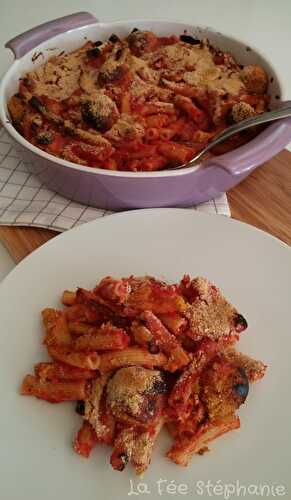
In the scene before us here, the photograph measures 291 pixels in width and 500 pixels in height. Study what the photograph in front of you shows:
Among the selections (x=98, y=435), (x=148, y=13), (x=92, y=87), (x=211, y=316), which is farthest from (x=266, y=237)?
(x=148, y=13)

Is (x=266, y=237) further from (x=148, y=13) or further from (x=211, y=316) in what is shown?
(x=148, y=13)

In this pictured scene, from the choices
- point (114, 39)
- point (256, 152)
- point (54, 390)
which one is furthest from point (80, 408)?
point (114, 39)

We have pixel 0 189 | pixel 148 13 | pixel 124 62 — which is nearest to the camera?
pixel 0 189

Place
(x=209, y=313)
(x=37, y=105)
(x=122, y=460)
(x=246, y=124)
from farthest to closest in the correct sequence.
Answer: (x=37, y=105)
(x=246, y=124)
(x=209, y=313)
(x=122, y=460)

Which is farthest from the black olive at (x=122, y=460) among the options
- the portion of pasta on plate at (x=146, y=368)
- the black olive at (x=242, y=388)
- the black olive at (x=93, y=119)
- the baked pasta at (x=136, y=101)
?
the black olive at (x=93, y=119)

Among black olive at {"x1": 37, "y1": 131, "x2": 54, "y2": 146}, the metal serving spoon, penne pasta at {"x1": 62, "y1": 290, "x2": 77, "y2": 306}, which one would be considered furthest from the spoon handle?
penne pasta at {"x1": 62, "y1": 290, "x2": 77, "y2": 306}

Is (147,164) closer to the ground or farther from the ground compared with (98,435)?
farther from the ground

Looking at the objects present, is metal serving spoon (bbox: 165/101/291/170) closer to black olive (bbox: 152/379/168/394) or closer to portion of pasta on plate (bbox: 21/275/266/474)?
portion of pasta on plate (bbox: 21/275/266/474)

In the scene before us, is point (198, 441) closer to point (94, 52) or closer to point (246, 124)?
point (246, 124)
